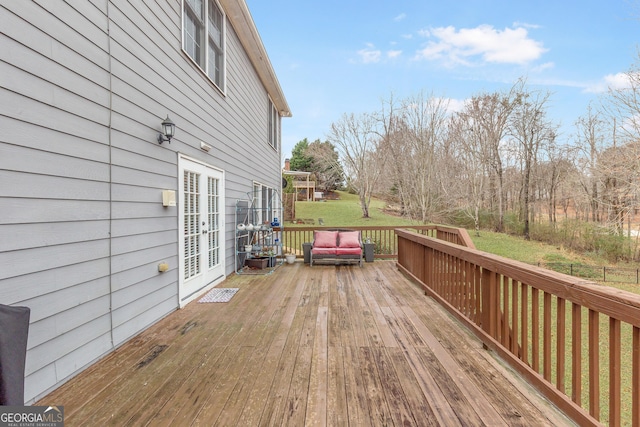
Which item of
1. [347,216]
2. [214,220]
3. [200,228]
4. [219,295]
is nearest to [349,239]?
[214,220]

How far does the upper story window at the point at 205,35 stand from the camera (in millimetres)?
3776

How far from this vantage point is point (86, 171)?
7.09 feet

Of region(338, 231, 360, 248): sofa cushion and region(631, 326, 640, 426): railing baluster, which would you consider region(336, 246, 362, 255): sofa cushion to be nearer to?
region(338, 231, 360, 248): sofa cushion

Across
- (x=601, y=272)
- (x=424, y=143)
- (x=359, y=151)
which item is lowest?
(x=601, y=272)

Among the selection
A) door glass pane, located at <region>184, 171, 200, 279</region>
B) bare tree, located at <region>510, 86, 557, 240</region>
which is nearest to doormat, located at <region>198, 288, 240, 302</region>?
door glass pane, located at <region>184, 171, 200, 279</region>

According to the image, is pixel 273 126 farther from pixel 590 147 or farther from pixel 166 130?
pixel 590 147

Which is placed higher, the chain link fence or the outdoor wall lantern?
the outdoor wall lantern

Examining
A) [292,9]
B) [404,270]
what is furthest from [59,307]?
[292,9]

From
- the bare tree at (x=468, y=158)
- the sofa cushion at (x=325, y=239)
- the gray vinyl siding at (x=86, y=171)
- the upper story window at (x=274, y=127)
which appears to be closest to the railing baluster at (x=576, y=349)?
the gray vinyl siding at (x=86, y=171)

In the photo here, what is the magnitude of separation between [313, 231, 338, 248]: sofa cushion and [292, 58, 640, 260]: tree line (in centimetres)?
802

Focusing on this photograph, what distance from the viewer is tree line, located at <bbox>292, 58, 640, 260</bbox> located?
12.3 meters

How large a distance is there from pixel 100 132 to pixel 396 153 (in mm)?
13719

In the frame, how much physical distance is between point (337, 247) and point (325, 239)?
1.07 ft

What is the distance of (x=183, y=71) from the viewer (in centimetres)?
355
